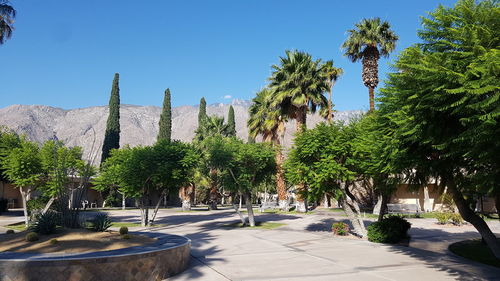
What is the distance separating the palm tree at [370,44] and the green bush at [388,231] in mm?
16842

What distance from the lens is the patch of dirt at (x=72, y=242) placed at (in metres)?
9.41

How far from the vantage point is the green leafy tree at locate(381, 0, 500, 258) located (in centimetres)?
631

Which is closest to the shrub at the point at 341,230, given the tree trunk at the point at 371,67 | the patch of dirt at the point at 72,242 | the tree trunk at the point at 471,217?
the tree trunk at the point at 471,217

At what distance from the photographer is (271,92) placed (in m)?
30.4

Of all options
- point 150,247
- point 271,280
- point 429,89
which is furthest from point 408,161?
point 150,247

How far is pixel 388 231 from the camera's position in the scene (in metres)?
15.7

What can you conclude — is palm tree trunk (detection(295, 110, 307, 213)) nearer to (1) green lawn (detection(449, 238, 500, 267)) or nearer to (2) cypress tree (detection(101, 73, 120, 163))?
(1) green lawn (detection(449, 238, 500, 267))

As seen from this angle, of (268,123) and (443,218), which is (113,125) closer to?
(268,123)

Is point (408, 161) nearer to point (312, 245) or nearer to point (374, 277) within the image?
point (374, 277)

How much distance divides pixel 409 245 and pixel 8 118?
223 meters

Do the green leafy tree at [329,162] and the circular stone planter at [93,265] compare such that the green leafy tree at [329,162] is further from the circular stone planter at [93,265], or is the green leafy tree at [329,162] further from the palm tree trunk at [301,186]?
the circular stone planter at [93,265]

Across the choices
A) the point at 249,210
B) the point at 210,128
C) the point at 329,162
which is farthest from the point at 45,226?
the point at 210,128

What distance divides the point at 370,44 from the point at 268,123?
11.7 m

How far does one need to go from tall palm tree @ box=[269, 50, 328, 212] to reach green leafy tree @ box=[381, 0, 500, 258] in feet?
63.6
